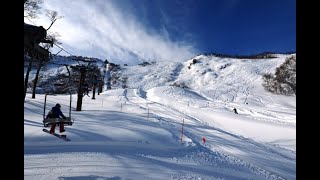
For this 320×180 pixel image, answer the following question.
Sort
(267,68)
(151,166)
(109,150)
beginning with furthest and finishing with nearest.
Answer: (267,68) → (109,150) → (151,166)

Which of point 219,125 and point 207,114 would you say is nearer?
point 219,125

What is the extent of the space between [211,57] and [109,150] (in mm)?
183579

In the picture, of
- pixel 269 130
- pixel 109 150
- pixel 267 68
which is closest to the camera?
pixel 109 150

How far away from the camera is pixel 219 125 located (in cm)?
3644
